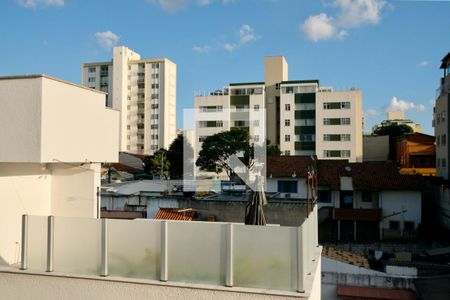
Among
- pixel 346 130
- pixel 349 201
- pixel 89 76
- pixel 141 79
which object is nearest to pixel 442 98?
pixel 349 201

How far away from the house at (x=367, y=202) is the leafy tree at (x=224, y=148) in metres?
11.7

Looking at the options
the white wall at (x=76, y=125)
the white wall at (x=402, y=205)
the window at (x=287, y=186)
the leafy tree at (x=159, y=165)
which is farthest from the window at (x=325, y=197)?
the white wall at (x=76, y=125)

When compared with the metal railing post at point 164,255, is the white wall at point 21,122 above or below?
above

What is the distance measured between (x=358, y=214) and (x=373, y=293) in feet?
39.3

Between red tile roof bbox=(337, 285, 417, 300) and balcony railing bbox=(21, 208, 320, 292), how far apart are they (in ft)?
24.3

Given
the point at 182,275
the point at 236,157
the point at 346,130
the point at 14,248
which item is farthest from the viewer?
the point at 346,130

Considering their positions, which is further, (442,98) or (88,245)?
(442,98)

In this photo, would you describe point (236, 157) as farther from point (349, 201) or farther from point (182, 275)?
point (182, 275)

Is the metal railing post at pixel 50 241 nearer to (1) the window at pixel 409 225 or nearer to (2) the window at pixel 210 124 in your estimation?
(1) the window at pixel 409 225

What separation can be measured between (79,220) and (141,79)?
5792 centimetres

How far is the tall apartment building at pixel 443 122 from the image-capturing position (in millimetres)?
25656

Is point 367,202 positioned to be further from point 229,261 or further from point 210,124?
point 210,124

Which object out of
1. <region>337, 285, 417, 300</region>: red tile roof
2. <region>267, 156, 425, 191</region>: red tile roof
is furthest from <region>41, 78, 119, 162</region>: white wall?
<region>267, 156, 425, 191</region>: red tile roof

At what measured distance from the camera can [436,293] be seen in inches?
423
